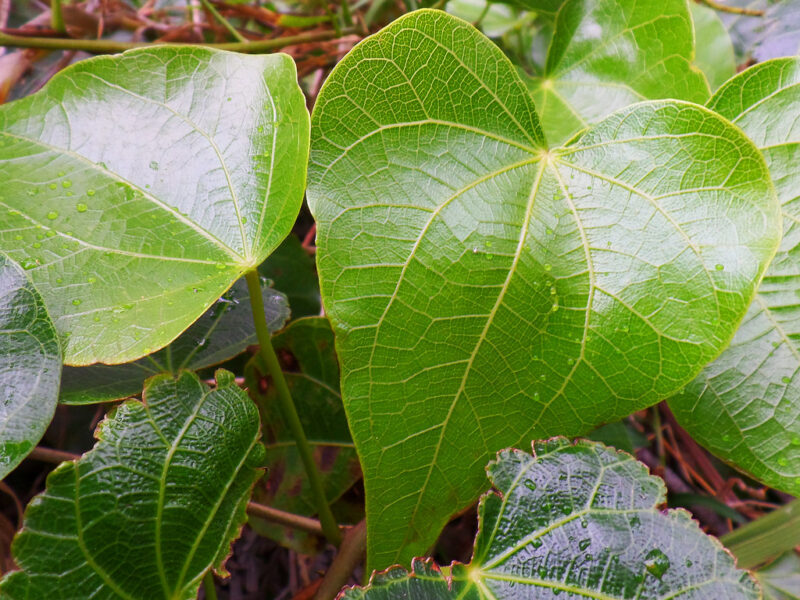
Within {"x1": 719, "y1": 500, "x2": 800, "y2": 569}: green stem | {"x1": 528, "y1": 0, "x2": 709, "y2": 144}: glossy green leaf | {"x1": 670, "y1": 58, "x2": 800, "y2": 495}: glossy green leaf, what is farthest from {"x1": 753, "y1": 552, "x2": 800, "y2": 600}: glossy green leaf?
{"x1": 528, "y1": 0, "x2": 709, "y2": 144}: glossy green leaf

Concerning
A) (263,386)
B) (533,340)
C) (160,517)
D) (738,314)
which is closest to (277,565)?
(263,386)

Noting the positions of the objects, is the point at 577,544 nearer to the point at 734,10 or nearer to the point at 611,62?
the point at 611,62

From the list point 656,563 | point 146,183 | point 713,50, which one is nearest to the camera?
point 656,563

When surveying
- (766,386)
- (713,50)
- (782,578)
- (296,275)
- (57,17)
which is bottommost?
(782,578)

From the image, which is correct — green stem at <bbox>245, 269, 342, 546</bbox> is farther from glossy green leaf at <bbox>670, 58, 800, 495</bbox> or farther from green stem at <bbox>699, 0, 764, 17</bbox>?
green stem at <bbox>699, 0, 764, 17</bbox>

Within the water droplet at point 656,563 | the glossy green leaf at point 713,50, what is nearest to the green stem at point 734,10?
the glossy green leaf at point 713,50

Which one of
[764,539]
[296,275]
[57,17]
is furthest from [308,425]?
[57,17]

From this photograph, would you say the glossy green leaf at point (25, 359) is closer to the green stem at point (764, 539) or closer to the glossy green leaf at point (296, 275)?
the glossy green leaf at point (296, 275)
